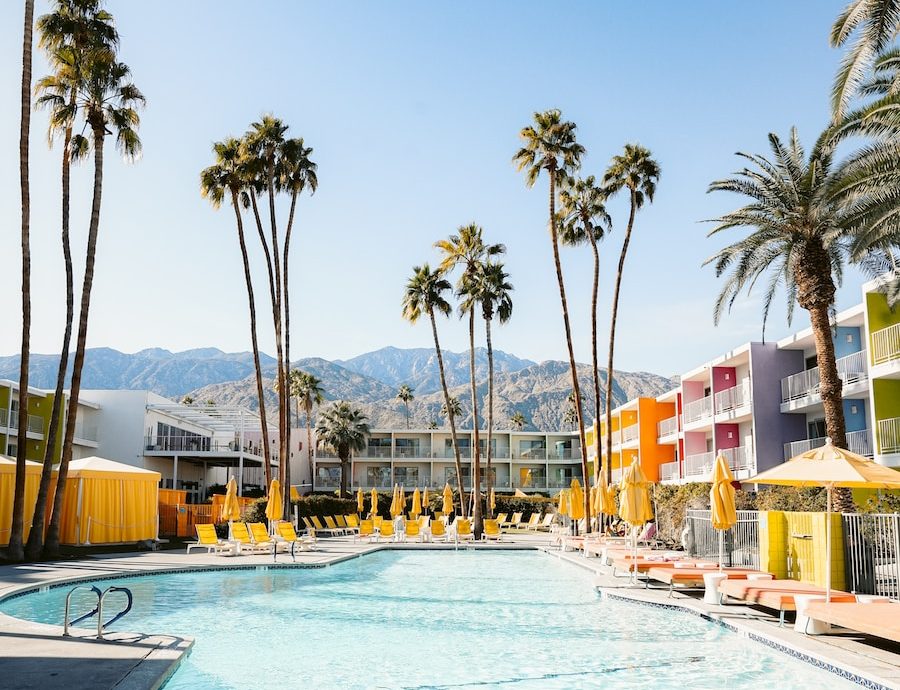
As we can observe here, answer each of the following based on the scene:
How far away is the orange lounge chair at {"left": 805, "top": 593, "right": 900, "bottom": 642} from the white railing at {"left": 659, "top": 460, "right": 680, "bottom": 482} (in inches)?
1138

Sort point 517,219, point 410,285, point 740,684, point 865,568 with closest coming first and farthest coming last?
1. point 740,684
2. point 865,568
3. point 517,219
4. point 410,285

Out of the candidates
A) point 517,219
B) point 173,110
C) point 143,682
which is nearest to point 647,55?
point 517,219

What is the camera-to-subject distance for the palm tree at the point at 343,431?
185 feet

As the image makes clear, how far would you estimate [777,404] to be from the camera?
29.3 m

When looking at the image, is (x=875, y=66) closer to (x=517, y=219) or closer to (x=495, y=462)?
(x=517, y=219)

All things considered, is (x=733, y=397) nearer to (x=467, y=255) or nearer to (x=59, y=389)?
(x=467, y=255)

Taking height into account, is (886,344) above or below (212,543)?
above

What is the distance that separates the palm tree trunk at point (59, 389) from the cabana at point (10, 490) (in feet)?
2.51

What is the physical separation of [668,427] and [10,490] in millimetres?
28816

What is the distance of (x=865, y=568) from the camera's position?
39.5 ft

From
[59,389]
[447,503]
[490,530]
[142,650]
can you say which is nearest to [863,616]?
[142,650]

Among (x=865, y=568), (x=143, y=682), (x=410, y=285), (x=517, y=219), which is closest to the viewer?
(x=143, y=682)

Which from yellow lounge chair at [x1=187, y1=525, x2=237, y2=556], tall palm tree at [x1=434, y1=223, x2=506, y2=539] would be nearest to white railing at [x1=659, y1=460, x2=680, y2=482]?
tall palm tree at [x1=434, y1=223, x2=506, y2=539]

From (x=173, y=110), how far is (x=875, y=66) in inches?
584
